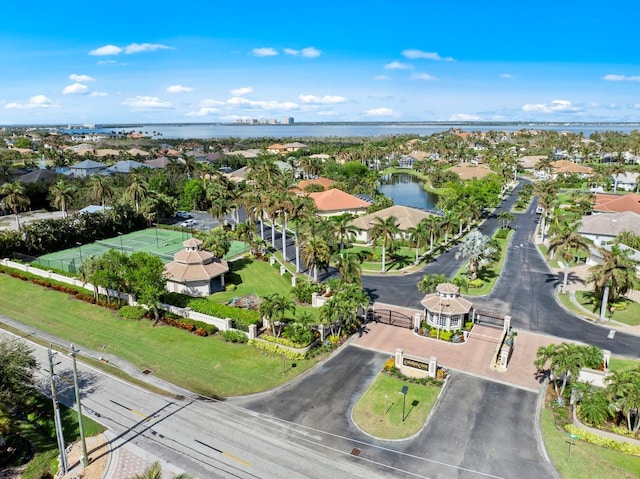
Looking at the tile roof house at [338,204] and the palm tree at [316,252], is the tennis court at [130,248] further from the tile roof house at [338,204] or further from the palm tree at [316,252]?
the tile roof house at [338,204]

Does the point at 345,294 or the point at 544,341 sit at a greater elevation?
the point at 345,294

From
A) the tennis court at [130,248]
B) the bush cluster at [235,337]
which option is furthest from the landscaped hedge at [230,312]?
the tennis court at [130,248]

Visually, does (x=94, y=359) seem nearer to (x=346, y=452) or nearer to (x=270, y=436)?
(x=270, y=436)

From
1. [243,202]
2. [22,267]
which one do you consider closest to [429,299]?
[243,202]

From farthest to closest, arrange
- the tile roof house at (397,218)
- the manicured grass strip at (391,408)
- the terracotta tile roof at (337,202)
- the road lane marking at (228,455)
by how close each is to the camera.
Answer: the terracotta tile roof at (337,202)
the tile roof house at (397,218)
the manicured grass strip at (391,408)
the road lane marking at (228,455)

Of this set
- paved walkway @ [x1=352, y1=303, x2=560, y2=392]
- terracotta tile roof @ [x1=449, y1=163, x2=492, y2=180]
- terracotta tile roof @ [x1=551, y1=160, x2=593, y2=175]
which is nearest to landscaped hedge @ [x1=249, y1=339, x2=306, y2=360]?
paved walkway @ [x1=352, y1=303, x2=560, y2=392]
